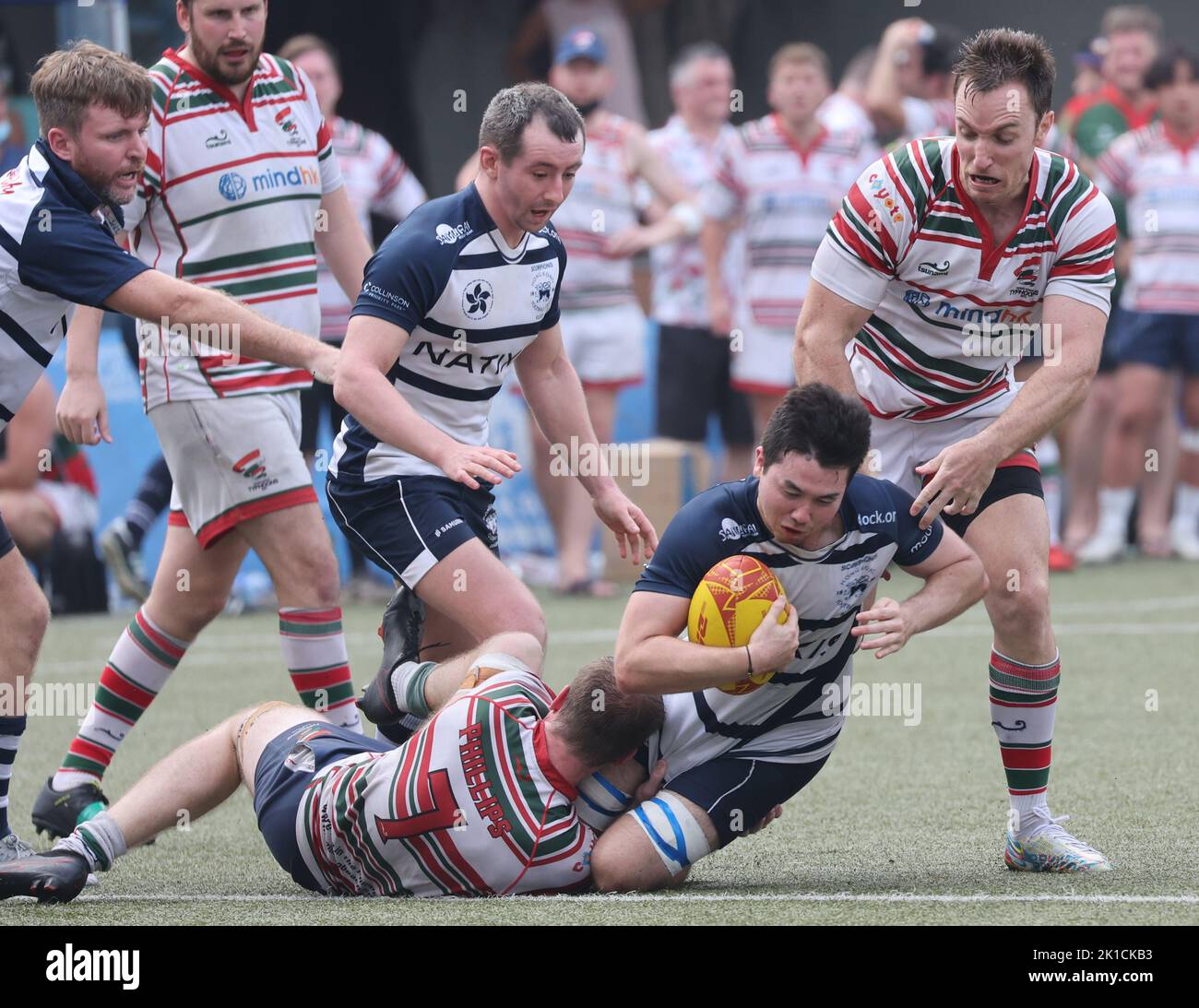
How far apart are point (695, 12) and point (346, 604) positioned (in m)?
6.78

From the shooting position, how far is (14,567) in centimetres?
475

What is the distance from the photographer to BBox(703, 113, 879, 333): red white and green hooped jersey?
10719 mm

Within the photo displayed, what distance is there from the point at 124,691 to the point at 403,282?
166cm

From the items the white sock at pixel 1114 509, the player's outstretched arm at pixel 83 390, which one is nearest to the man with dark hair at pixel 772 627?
the player's outstretched arm at pixel 83 390

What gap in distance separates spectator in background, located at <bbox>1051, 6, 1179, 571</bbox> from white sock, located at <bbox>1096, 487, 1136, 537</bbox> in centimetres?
10

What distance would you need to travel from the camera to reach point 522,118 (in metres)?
4.90

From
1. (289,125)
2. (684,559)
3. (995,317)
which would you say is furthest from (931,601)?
(289,125)

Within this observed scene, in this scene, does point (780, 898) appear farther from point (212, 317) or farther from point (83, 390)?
point (83, 390)

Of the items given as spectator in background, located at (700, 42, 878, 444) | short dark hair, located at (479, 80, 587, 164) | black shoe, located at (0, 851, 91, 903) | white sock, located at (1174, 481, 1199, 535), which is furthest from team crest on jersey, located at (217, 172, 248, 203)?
white sock, located at (1174, 481, 1199, 535)

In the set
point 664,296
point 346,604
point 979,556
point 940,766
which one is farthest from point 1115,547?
point 979,556

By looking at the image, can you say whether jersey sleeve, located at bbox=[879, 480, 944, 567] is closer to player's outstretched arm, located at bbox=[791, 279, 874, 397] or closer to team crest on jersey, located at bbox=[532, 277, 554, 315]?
player's outstretched arm, located at bbox=[791, 279, 874, 397]

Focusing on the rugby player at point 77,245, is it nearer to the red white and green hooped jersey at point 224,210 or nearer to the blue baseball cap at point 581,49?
the red white and green hooped jersey at point 224,210

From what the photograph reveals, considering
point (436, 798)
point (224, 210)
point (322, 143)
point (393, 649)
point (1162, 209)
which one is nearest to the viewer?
point (436, 798)

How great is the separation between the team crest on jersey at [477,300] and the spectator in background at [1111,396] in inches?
278
